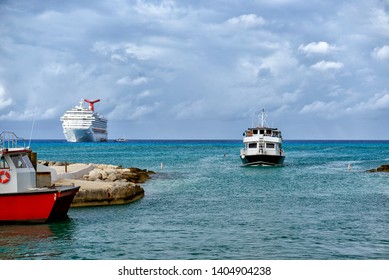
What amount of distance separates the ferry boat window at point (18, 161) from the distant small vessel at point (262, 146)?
40748mm

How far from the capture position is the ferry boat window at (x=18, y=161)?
78.2ft

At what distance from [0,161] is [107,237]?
570 centimetres

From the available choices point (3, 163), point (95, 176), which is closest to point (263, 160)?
point (95, 176)

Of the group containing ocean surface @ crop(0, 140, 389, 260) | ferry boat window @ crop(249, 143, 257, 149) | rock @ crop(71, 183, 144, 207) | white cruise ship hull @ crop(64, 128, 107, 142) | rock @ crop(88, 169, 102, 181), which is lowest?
ocean surface @ crop(0, 140, 389, 260)

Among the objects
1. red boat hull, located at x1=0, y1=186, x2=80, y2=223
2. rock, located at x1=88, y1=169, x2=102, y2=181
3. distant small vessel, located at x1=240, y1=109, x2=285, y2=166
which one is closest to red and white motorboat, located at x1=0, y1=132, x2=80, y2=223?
red boat hull, located at x1=0, y1=186, x2=80, y2=223

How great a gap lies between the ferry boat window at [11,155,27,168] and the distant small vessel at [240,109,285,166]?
40.7 m

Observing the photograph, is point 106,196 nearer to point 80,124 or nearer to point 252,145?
point 252,145

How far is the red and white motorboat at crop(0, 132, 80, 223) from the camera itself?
23.3 m

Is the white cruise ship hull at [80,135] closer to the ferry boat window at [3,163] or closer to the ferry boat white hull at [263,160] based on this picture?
the ferry boat white hull at [263,160]

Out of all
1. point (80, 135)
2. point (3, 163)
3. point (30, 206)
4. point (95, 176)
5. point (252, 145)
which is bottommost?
point (30, 206)

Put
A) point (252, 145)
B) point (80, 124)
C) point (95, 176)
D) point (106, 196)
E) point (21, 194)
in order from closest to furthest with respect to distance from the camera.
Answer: point (21, 194), point (106, 196), point (95, 176), point (252, 145), point (80, 124)

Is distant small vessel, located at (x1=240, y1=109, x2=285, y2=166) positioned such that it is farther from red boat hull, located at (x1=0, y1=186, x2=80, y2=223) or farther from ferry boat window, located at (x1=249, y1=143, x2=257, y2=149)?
red boat hull, located at (x1=0, y1=186, x2=80, y2=223)

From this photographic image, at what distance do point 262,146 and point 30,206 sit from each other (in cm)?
4272

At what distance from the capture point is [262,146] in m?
63.8
